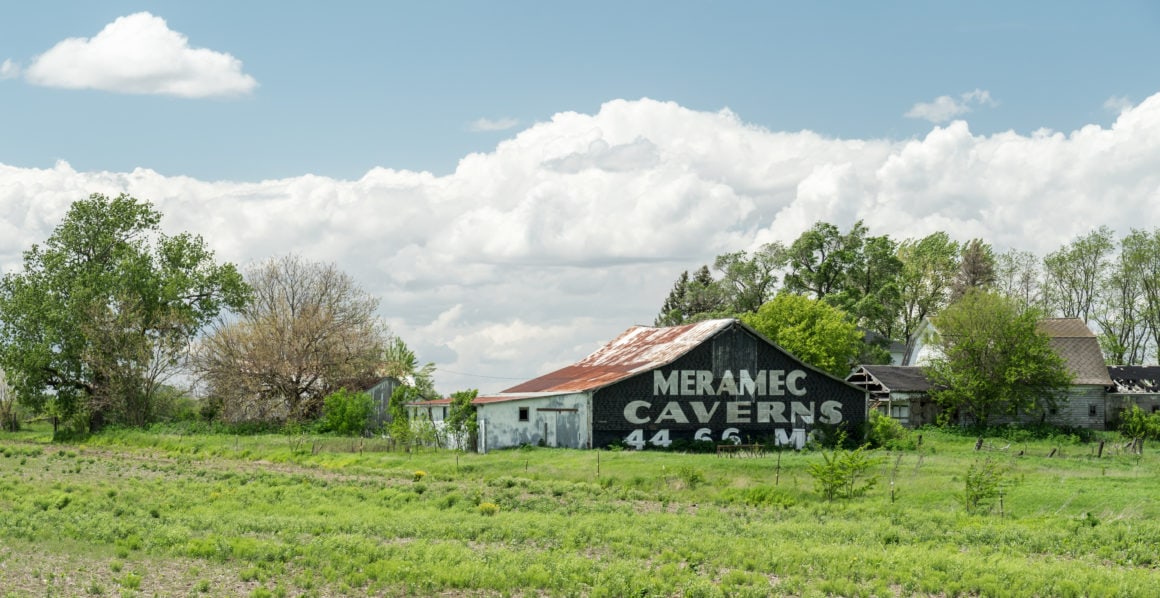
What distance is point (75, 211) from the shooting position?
76.8 metres

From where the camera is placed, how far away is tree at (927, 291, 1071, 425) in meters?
65.8

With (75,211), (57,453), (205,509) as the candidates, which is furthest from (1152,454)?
(75,211)

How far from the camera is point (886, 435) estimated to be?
56.3 meters

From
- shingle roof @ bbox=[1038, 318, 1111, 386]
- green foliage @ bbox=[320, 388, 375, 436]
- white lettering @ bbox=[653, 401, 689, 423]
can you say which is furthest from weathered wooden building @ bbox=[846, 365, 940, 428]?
green foliage @ bbox=[320, 388, 375, 436]

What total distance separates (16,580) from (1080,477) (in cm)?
3207

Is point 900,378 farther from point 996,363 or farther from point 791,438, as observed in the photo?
point 791,438

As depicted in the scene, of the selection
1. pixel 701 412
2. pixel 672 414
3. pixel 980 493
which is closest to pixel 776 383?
pixel 701 412

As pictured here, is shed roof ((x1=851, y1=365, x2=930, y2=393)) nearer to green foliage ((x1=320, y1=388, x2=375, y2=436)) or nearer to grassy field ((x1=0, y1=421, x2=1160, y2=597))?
grassy field ((x1=0, y1=421, x2=1160, y2=597))

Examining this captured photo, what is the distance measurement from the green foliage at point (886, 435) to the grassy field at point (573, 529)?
27.7 feet

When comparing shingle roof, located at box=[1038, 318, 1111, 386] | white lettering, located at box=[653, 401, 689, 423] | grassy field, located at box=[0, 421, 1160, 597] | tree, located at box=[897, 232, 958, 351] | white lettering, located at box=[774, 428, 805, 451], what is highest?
tree, located at box=[897, 232, 958, 351]

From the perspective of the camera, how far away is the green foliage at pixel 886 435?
5461cm

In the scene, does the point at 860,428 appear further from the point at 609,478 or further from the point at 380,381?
the point at 380,381

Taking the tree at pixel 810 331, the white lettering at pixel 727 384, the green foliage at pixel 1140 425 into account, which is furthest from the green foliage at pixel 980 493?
the tree at pixel 810 331

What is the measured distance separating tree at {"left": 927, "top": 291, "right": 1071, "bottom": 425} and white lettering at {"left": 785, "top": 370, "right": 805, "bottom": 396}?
52.2 ft
